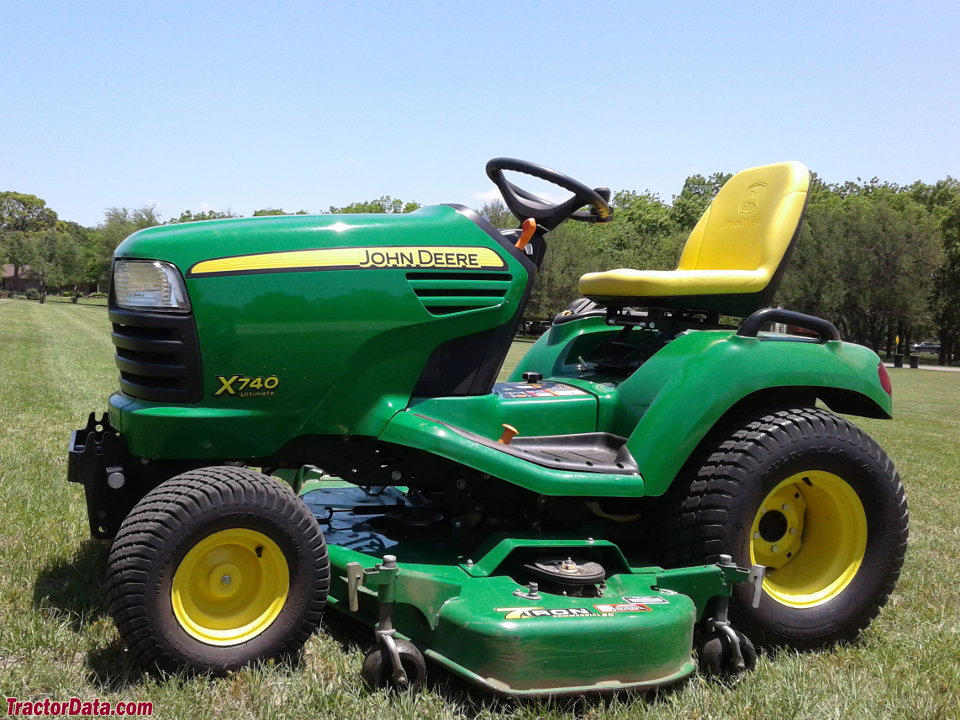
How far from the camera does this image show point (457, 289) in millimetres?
2994

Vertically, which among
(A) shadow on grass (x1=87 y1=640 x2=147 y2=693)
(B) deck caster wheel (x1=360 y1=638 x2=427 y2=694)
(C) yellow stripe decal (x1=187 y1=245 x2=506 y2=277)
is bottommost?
(A) shadow on grass (x1=87 y1=640 x2=147 y2=693)

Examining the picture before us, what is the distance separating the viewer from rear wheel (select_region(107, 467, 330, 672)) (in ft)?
7.89

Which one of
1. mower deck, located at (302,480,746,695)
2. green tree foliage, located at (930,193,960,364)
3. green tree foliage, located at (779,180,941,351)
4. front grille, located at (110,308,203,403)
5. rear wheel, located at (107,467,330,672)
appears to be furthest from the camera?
green tree foliage, located at (930,193,960,364)

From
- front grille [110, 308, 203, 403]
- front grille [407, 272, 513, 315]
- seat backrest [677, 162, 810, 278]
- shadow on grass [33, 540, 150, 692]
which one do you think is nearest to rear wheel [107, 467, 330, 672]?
shadow on grass [33, 540, 150, 692]

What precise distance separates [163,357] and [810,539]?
8.37ft

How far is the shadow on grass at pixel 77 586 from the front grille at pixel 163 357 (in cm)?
82

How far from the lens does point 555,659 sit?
2521 mm

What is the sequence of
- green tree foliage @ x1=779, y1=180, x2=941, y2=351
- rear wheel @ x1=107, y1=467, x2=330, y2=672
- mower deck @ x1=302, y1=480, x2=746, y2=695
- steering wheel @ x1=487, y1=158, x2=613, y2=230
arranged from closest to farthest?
rear wheel @ x1=107, y1=467, x2=330, y2=672 → mower deck @ x1=302, y1=480, x2=746, y2=695 → steering wheel @ x1=487, y1=158, x2=613, y2=230 → green tree foliage @ x1=779, y1=180, x2=941, y2=351

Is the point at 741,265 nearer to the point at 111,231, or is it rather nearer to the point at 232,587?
the point at 232,587

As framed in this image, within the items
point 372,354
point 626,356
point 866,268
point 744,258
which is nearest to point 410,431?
point 372,354

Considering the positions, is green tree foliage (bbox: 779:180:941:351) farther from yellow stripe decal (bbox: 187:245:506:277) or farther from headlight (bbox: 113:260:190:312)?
headlight (bbox: 113:260:190:312)

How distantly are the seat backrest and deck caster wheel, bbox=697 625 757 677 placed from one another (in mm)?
1531

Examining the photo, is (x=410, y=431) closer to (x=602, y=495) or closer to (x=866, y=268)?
(x=602, y=495)

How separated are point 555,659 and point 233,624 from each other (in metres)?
0.97
